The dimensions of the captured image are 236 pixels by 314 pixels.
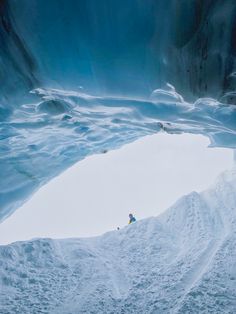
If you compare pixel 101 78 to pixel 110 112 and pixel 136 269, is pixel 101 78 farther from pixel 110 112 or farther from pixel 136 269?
pixel 136 269

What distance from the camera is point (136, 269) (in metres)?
3.35

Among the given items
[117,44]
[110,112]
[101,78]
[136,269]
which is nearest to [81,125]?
[110,112]

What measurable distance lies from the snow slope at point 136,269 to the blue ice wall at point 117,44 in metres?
1.79

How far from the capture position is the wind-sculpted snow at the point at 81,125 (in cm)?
361

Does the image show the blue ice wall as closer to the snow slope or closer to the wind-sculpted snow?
the wind-sculpted snow

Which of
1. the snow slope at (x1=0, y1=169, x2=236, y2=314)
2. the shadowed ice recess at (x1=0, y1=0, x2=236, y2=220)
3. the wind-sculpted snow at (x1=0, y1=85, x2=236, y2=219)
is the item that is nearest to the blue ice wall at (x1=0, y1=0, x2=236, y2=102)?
the shadowed ice recess at (x1=0, y1=0, x2=236, y2=220)

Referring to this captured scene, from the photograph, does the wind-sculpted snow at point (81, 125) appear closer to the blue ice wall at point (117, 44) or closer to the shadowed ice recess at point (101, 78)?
the shadowed ice recess at point (101, 78)

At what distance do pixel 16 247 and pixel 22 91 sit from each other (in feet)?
6.05

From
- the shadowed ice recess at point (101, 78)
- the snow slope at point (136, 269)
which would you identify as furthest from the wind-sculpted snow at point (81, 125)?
the snow slope at point (136, 269)

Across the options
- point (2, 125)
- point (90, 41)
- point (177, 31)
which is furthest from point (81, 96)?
point (177, 31)

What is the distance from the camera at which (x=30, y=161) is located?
3.63 metres

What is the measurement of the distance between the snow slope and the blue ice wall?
1788 mm

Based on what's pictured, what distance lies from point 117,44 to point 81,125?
109cm

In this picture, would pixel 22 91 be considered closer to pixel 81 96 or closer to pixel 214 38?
pixel 81 96
